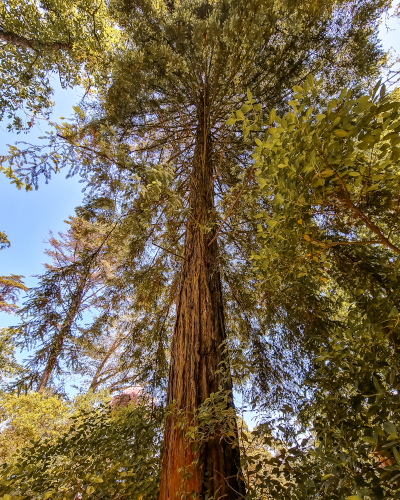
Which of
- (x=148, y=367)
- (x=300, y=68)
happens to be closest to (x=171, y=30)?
(x=300, y=68)

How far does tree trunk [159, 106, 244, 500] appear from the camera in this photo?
1605mm

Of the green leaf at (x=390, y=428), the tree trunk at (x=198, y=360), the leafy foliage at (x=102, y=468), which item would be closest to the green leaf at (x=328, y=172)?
the green leaf at (x=390, y=428)

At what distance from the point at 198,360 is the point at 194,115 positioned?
5.01 metres

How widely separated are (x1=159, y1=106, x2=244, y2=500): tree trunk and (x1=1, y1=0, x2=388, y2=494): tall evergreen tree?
11 mm

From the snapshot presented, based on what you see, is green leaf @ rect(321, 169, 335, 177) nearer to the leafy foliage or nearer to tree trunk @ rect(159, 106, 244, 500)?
tree trunk @ rect(159, 106, 244, 500)

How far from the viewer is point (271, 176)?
4.67ft

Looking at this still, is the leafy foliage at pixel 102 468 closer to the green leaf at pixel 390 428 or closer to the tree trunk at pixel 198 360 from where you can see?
the tree trunk at pixel 198 360

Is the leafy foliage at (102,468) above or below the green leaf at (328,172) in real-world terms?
below

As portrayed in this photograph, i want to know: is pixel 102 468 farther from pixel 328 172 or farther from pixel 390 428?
pixel 328 172

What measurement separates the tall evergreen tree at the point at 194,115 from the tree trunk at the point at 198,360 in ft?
0.04

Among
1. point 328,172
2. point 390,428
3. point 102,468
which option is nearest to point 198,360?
Answer: point 102,468

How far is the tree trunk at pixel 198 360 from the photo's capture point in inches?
63.2

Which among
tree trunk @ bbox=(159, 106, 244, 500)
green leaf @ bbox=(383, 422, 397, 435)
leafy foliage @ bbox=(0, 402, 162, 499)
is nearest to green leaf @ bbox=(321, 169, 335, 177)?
green leaf @ bbox=(383, 422, 397, 435)

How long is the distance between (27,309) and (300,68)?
553 centimetres
